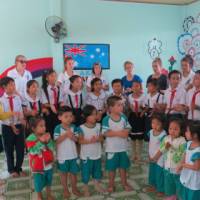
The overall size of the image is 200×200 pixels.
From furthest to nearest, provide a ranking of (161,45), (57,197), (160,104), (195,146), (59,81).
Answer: (161,45), (59,81), (160,104), (57,197), (195,146)

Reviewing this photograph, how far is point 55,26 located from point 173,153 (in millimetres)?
3322

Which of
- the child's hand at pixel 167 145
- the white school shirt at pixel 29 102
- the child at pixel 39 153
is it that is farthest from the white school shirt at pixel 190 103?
the white school shirt at pixel 29 102

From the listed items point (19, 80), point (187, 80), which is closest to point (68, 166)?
point (187, 80)

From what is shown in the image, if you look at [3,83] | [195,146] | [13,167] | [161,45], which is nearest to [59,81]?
[3,83]

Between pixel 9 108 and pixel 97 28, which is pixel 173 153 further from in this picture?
pixel 97 28

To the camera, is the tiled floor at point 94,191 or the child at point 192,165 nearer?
the child at point 192,165

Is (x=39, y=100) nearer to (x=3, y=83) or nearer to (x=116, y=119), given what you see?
(x=3, y=83)

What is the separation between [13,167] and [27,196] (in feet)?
2.02

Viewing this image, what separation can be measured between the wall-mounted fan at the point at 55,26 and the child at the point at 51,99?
1.64 metres

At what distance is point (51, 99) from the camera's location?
3.37 meters

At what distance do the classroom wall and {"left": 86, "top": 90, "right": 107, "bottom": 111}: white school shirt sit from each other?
1.77 m

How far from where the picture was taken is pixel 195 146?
2.04 metres

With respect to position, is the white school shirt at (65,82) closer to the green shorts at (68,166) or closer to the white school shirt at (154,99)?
the white school shirt at (154,99)

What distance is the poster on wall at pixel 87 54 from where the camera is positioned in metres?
5.00
